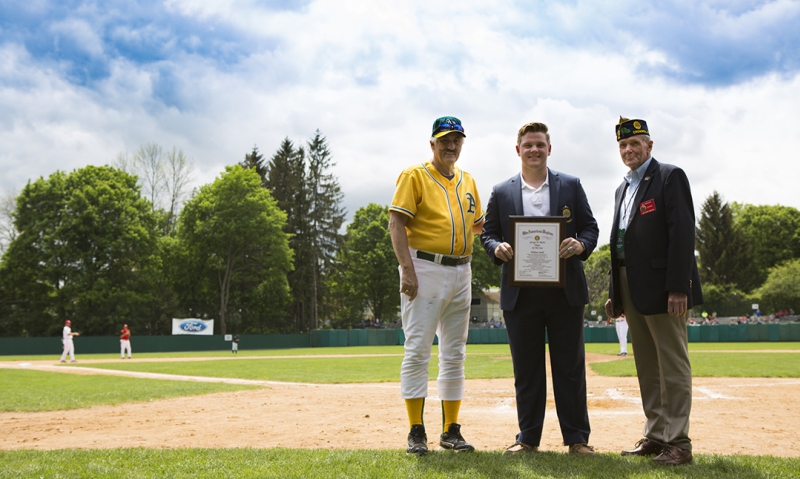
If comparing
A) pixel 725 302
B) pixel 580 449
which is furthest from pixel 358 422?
pixel 725 302

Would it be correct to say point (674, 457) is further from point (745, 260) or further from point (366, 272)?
point (745, 260)

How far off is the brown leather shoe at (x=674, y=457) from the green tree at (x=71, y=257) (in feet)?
141

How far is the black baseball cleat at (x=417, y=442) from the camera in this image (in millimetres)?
4301

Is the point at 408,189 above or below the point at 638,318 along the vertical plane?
above

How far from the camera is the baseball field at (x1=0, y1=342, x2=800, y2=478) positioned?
3.87 metres

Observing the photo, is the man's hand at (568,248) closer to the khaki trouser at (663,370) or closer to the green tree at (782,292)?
the khaki trouser at (663,370)

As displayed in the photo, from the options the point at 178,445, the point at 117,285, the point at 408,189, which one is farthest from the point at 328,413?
the point at 117,285

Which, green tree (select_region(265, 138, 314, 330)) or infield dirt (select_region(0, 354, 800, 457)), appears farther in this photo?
green tree (select_region(265, 138, 314, 330))

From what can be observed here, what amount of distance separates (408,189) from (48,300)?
4447cm

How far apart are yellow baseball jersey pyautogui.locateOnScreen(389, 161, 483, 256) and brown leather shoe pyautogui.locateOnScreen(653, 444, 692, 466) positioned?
1.91m

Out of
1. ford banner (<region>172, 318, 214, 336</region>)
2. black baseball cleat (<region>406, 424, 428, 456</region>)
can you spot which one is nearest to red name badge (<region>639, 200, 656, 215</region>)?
black baseball cleat (<region>406, 424, 428, 456</region>)

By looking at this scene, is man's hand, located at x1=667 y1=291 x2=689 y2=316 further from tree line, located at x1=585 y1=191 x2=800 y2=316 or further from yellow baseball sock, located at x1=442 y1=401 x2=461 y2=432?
tree line, located at x1=585 y1=191 x2=800 y2=316

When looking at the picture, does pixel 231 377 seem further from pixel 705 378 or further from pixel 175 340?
pixel 175 340

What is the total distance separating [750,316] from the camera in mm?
51406
